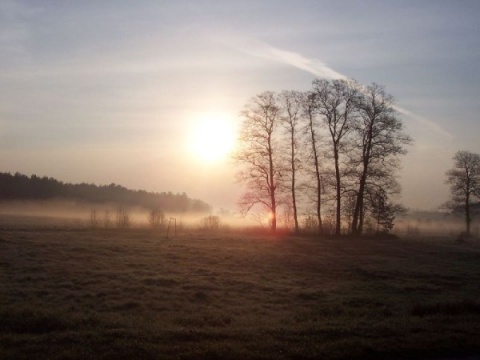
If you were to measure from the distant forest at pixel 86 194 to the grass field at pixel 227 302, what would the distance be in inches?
2847

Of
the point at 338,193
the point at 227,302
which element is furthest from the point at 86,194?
the point at 227,302

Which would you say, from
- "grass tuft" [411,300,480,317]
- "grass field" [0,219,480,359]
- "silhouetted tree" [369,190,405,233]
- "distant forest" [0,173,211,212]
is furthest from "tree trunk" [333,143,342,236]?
"distant forest" [0,173,211,212]

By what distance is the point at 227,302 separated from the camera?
18625 millimetres

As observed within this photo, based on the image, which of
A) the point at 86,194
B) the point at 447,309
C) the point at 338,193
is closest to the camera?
the point at 447,309

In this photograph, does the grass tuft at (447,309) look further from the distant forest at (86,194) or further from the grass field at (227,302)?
the distant forest at (86,194)

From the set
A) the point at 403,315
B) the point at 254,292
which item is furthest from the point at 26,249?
the point at 403,315

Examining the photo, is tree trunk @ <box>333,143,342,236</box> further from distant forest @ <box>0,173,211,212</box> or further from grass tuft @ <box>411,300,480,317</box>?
distant forest @ <box>0,173,211,212</box>

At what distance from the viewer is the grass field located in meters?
11.7

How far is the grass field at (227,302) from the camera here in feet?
38.4

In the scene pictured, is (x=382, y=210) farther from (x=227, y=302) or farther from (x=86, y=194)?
(x=86, y=194)

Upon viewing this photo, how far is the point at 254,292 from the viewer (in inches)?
813

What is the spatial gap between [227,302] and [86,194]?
368 ft

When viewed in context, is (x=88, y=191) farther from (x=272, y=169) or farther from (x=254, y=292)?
(x=254, y=292)

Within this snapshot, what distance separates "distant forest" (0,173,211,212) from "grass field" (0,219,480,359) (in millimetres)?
72313
